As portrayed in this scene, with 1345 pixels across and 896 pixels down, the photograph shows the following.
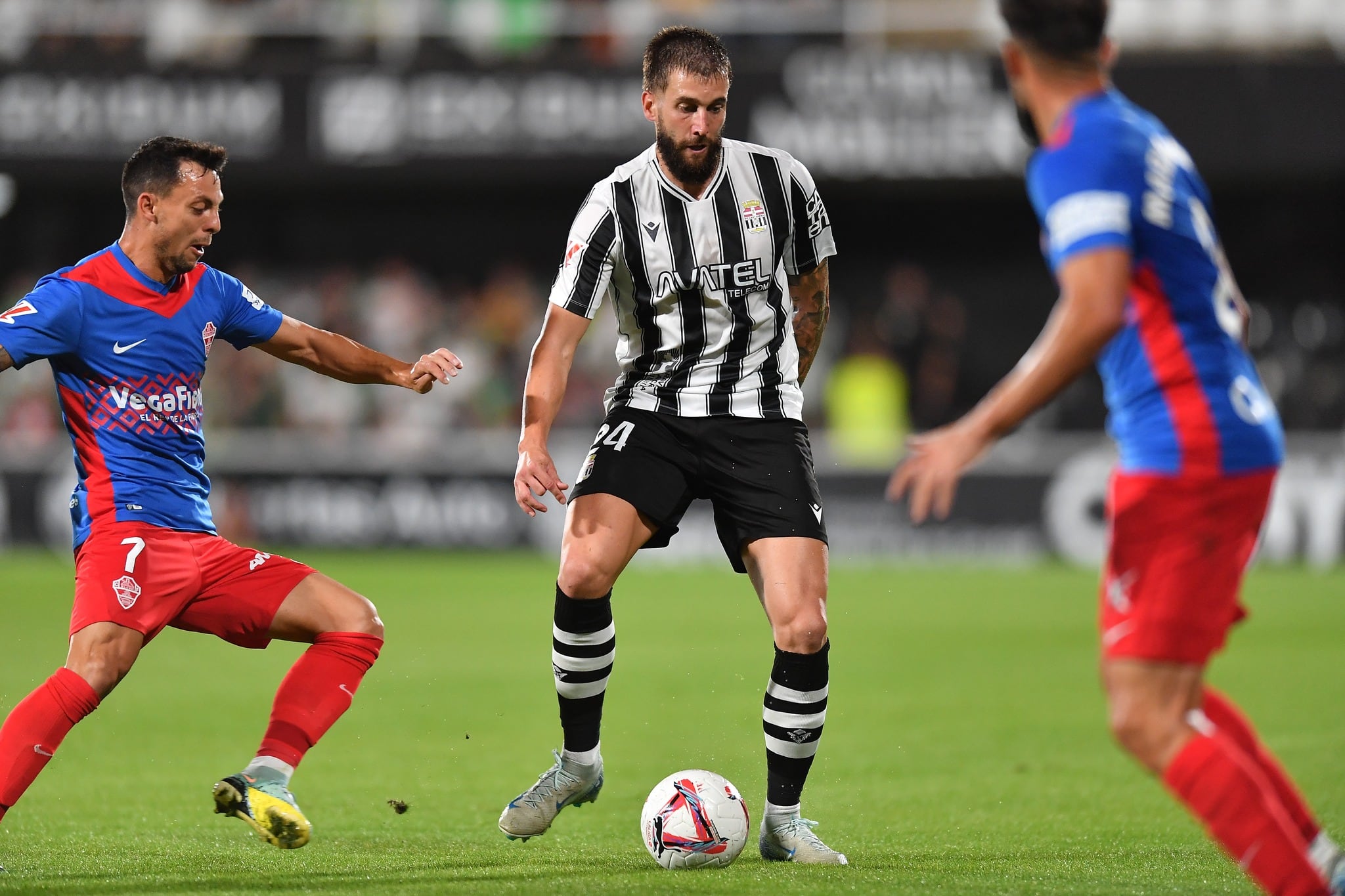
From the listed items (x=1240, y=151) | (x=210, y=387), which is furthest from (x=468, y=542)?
(x=1240, y=151)

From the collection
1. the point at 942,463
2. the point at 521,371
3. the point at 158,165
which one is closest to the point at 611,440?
the point at 158,165

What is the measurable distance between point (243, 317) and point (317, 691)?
1212 mm

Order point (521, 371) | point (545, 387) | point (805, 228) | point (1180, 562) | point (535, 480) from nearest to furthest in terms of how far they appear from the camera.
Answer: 1. point (1180, 562)
2. point (535, 480)
3. point (545, 387)
4. point (805, 228)
5. point (521, 371)

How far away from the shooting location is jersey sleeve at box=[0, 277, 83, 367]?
14.5 ft

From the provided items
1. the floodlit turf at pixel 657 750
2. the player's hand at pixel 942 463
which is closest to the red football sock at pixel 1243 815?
→ the player's hand at pixel 942 463

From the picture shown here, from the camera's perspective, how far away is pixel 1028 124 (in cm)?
359

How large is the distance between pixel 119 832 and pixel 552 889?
174 cm

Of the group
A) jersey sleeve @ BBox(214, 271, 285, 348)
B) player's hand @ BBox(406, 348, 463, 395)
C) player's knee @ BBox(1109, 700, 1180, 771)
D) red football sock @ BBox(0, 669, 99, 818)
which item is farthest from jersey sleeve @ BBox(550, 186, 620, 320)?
player's knee @ BBox(1109, 700, 1180, 771)

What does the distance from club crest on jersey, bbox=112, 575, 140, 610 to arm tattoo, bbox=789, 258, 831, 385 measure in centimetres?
220

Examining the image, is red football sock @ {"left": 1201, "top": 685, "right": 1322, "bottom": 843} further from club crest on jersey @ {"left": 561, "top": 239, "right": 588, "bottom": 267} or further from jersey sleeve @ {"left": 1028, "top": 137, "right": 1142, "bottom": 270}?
club crest on jersey @ {"left": 561, "top": 239, "right": 588, "bottom": 267}

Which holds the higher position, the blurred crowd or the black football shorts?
the black football shorts

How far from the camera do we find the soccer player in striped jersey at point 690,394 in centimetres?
489

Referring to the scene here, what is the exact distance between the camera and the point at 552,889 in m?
4.18

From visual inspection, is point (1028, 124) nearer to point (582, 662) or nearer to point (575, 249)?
point (575, 249)
